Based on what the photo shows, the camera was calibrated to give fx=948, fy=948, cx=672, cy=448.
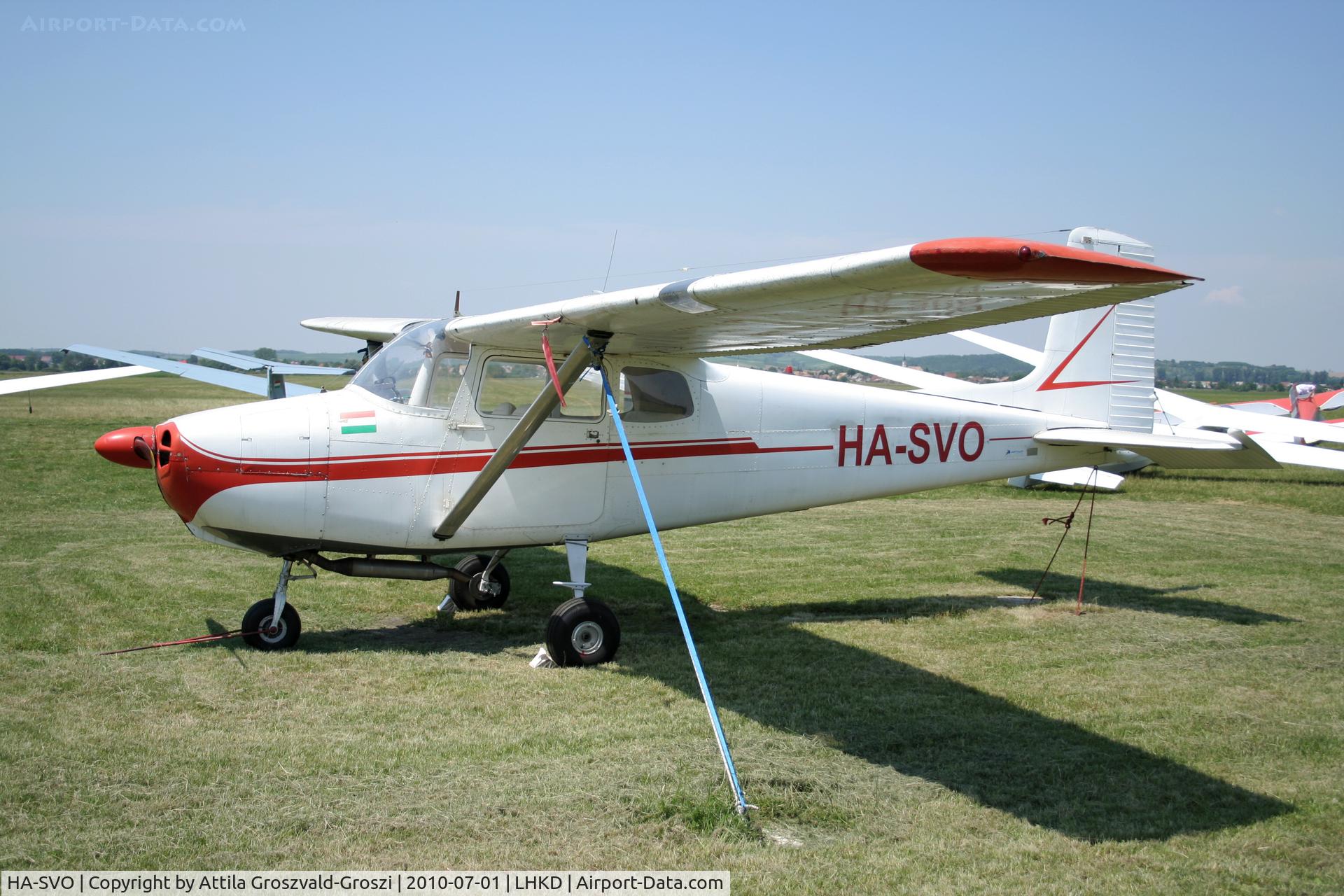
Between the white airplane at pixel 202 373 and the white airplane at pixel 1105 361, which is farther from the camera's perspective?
the white airplane at pixel 202 373

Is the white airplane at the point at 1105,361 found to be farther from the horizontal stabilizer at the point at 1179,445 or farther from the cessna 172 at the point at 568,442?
the cessna 172 at the point at 568,442

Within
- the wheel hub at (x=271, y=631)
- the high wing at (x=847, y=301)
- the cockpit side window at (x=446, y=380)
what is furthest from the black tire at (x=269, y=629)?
the high wing at (x=847, y=301)

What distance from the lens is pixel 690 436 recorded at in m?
7.73

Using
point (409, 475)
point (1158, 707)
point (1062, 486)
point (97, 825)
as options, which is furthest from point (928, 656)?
point (1062, 486)

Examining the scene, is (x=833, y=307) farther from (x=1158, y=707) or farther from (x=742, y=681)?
(x=1158, y=707)

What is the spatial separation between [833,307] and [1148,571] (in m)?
7.41

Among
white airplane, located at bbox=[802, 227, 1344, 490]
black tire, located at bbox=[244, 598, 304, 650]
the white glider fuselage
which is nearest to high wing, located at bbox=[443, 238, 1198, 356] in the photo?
the white glider fuselage

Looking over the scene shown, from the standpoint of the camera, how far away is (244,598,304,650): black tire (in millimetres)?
6926

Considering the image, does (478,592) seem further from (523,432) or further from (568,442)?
(523,432)

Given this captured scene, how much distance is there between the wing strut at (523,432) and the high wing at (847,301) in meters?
0.16

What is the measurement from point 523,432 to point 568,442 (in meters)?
0.65

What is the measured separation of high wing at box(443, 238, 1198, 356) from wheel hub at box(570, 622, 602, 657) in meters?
2.07

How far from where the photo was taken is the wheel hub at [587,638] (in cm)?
676

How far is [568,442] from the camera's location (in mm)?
7309
